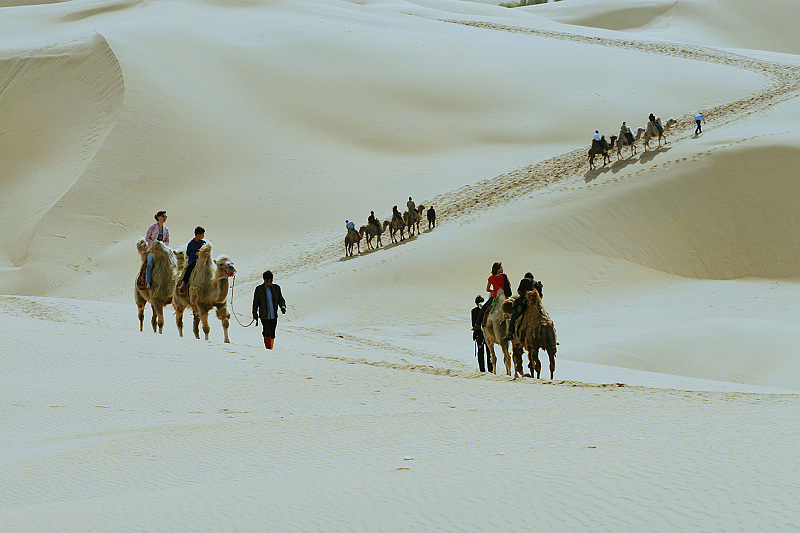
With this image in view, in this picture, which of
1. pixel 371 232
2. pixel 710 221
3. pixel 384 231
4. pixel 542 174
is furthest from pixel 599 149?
pixel 371 232

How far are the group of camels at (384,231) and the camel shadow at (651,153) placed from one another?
8.37 meters

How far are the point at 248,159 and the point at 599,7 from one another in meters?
53.9

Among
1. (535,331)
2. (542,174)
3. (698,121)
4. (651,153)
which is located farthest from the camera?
(698,121)

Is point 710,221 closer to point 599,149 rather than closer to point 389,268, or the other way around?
point 599,149

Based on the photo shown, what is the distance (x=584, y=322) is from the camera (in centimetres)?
2391

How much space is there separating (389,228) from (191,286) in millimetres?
17183

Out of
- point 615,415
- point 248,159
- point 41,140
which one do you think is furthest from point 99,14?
point 615,415

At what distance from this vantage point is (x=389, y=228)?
31.9 metres

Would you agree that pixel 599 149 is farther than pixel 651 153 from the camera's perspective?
No

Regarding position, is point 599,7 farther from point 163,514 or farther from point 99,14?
point 163,514

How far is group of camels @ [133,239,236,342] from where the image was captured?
588 inches

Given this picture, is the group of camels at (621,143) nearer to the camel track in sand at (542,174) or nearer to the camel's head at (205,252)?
the camel track in sand at (542,174)

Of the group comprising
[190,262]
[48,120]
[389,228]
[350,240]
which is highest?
[48,120]

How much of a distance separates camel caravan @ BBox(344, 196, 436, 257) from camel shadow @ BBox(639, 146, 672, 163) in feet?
26.7
